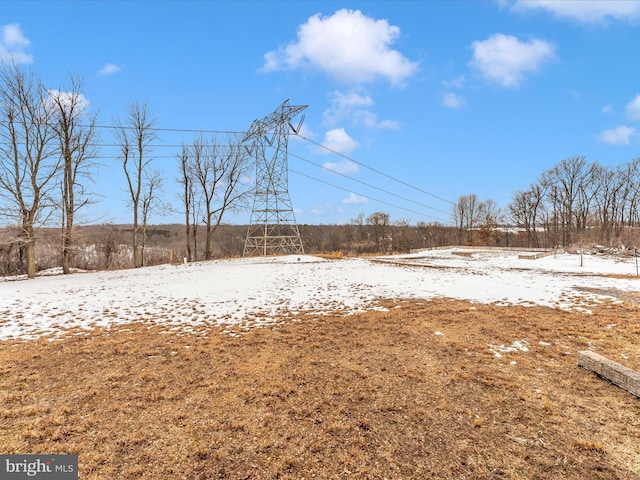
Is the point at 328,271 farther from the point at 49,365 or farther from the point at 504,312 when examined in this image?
the point at 49,365

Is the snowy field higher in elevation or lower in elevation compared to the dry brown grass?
higher

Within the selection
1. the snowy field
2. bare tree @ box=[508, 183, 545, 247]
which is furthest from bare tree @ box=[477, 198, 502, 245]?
the snowy field

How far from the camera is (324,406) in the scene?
324 centimetres

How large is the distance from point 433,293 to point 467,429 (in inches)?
280

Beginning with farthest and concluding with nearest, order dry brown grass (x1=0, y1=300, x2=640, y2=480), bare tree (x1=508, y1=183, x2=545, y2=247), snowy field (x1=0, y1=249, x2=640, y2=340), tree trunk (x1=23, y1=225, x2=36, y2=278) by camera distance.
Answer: bare tree (x1=508, y1=183, x2=545, y2=247), tree trunk (x1=23, y1=225, x2=36, y2=278), snowy field (x1=0, y1=249, x2=640, y2=340), dry brown grass (x1=0, y1=300, x2=640, y2=480)

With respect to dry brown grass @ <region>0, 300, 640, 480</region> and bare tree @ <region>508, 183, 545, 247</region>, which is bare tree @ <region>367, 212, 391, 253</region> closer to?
bare tree @ <region>508, 183, 545, 247</region>

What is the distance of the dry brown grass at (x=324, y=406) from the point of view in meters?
2.43

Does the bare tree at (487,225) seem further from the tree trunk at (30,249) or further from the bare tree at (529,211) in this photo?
the tree trunk at (30,249)

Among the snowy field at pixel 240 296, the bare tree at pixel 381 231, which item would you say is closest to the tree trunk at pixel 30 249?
the snowy field at pixel 240 296

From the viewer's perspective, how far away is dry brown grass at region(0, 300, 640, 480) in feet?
7.96

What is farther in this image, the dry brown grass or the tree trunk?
the tree trunk

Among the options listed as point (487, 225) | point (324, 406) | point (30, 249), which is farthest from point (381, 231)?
point (324, 406)

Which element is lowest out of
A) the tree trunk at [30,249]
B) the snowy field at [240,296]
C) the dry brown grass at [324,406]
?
the dry brown grass at [324,406]

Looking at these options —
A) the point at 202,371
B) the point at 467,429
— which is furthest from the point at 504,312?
the point at 202,371
